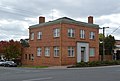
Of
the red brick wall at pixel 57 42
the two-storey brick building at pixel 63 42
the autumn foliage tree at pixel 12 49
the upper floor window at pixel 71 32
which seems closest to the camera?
the red brick wall at pixel 57 42

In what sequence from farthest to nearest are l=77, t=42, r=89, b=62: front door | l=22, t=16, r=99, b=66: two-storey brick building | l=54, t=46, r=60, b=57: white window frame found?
l=77, t=42, r=89, b=62: front door, l=54, t=46, r=60, b=57: white window frame, l=22, t=16, r=99, b=66: two-storey brick building

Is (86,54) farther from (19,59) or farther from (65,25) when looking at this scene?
(19,59)

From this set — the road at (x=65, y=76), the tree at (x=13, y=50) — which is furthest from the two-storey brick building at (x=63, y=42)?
the road at (x=65, y=76)

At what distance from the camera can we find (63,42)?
4391cm

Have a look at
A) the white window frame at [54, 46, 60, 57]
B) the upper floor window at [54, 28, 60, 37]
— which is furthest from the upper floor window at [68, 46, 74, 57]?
the upper floor window at [54, 28, 60, 37]

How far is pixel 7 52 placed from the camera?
58.1 meters

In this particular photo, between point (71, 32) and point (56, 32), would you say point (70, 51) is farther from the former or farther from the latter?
point (56, 32)

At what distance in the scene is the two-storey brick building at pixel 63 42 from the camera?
145ft

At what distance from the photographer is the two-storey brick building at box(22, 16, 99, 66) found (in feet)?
145

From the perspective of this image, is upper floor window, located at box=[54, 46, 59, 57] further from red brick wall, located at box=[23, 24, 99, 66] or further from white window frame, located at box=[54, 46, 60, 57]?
red brick wall, located at box=[23, 24, 99, 66]

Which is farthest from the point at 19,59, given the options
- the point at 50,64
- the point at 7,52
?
the point at 50,64

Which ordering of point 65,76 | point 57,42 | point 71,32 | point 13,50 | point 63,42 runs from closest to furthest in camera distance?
point 65,76, point 63,42, point 57,42, point 71,32, point 13,50

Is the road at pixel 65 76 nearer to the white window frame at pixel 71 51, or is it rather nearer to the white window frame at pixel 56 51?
the white window frame at pixel 56 51

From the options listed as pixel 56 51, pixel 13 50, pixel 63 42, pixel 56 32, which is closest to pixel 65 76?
pixel 63 42
